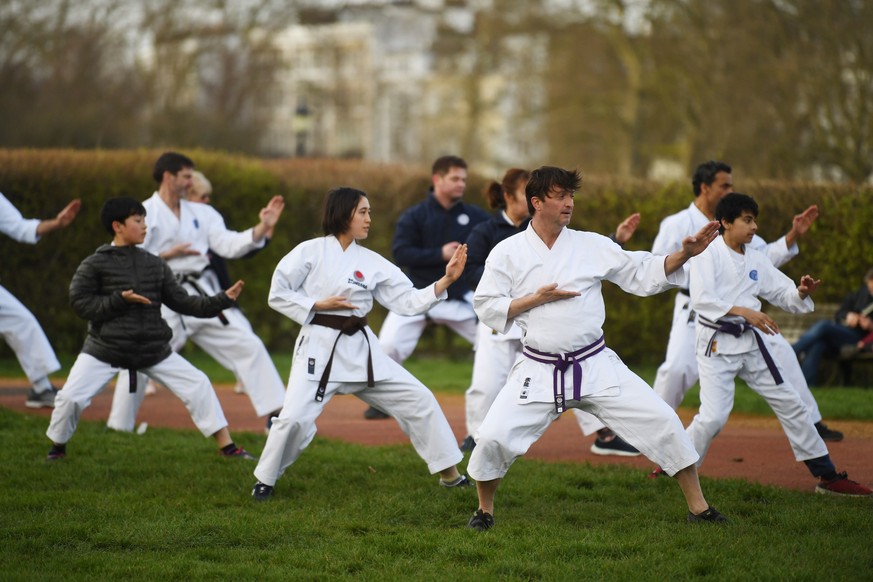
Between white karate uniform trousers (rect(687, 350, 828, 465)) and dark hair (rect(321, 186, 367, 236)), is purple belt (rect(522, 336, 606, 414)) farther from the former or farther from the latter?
dark hair (rect(321, 186, 367, 236))

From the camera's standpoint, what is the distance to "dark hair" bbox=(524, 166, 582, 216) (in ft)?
19.6

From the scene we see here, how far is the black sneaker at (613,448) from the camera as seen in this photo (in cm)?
838

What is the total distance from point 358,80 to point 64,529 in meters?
45.8

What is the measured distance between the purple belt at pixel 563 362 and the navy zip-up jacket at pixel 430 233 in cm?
380

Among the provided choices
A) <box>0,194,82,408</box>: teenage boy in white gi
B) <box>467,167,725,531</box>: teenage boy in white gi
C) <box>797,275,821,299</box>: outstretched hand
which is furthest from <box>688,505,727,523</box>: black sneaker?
<box>0,194,82,408</box>: teenage boy in white gi

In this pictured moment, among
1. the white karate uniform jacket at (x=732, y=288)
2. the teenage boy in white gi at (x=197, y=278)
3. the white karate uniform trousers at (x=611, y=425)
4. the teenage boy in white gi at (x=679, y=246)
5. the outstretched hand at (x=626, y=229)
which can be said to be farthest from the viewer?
the teenage boy in white gi at (x=197, y=278)

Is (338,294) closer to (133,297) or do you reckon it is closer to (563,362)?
(133,297)

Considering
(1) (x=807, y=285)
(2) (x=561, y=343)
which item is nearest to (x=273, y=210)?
(2) (x=561, y=343)

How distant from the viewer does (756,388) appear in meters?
6.91

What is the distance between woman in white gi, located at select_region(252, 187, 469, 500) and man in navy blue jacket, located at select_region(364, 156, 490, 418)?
9.03 feet

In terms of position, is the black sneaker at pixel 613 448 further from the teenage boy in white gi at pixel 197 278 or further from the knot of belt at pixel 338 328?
the teenage boy in white gi at pixel 197 278

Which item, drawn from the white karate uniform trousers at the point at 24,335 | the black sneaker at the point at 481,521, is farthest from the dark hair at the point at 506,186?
the white karate uniform trousers at the point at 24,335

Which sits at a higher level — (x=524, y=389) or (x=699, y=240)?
(x=699, y=240)

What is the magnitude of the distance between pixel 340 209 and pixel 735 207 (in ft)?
7.67
